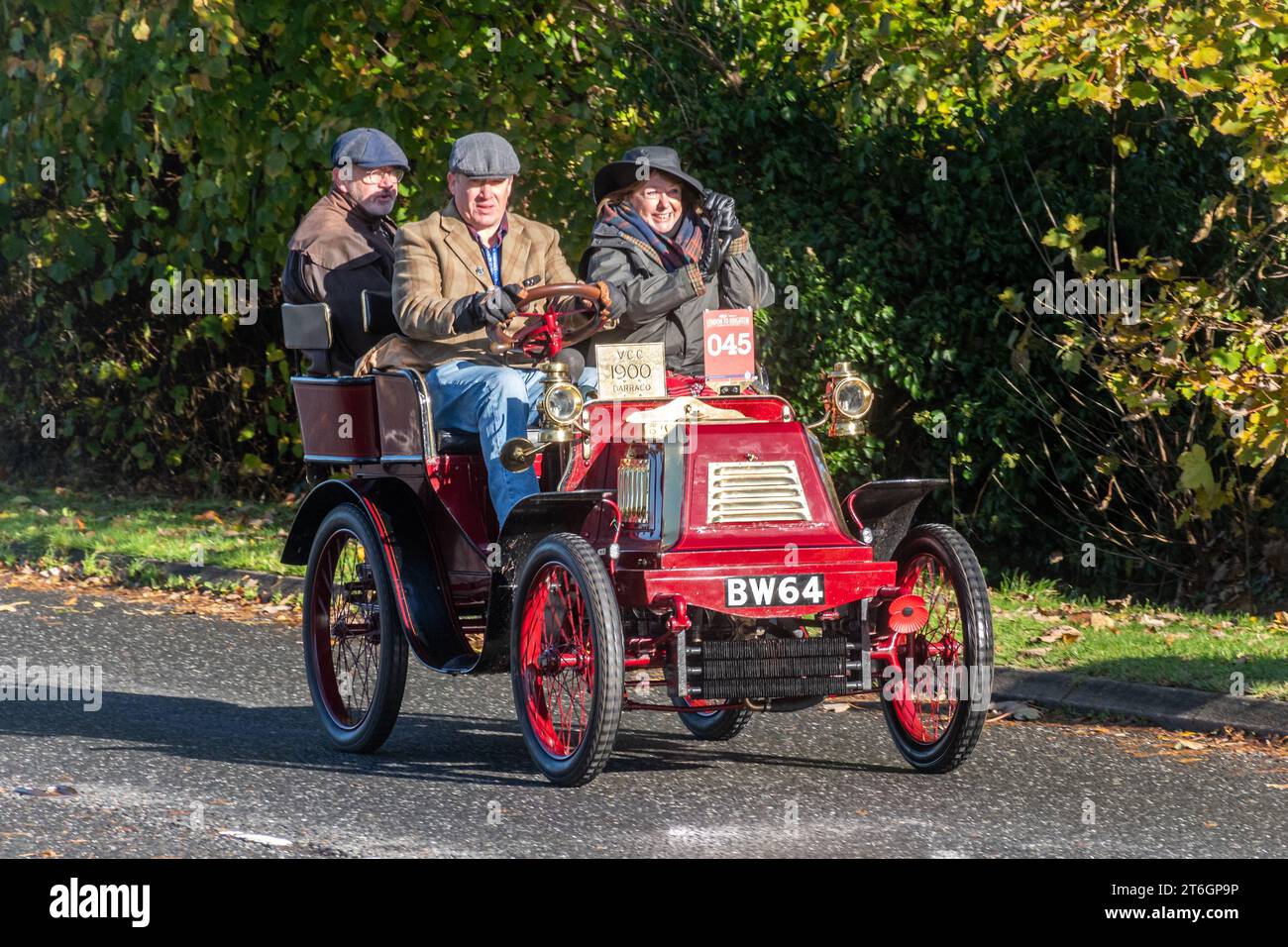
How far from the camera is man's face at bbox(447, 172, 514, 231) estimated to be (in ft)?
25.0

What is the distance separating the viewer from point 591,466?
686 cm

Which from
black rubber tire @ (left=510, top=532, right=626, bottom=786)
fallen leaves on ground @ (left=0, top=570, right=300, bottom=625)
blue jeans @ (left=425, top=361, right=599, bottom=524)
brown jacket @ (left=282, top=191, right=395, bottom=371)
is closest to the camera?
black rubber tire @ (left=510, top=532, right=626, bottom=786)

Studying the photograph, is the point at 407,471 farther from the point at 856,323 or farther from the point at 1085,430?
the point at 1085,430

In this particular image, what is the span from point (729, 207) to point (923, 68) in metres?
3.58

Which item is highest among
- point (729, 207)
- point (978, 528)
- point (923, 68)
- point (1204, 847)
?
point (923, 68)

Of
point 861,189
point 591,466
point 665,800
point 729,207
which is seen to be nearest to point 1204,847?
point 665,800

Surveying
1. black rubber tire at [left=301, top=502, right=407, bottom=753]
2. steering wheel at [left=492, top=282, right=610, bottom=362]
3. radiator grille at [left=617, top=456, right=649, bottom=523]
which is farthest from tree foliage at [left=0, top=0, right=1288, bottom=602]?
black rubber tire at [left=301, top=502, right=407, bottom=753]

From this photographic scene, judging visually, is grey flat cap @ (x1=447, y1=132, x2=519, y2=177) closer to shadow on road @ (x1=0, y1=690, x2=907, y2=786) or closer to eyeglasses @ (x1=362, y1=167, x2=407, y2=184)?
eyeglasses @ (x1=362, y1=167, x2=407, y2=184)

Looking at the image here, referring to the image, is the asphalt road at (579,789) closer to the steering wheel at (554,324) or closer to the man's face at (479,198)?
the steering wheel at (554,324)

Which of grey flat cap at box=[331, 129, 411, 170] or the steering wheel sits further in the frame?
grey flat cap at box=[331, 129, 411, 170]

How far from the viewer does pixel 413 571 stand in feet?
23.5

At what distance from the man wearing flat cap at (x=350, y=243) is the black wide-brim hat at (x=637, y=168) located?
1.04 m

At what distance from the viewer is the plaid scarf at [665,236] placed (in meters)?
7.49

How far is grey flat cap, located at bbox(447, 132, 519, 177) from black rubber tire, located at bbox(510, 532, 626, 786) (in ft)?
5.66
